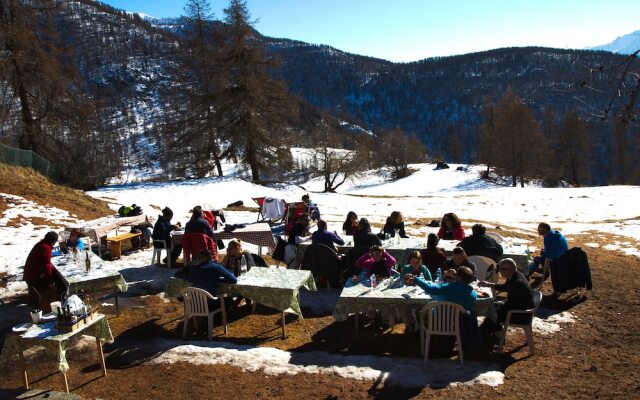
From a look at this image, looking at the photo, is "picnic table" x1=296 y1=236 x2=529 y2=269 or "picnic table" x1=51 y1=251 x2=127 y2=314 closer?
"picnic table" x1=51 y1=251 x2=127 y2=314

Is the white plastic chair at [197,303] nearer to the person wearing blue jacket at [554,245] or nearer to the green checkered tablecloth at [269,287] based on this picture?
the green checkered tablecloth at [269,287]

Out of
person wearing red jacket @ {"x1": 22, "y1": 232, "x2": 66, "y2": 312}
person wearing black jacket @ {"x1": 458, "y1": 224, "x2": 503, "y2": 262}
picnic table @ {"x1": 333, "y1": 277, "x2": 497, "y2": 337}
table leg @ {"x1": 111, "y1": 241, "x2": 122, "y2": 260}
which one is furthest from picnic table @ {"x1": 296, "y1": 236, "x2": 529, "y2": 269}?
table leg @ {"x1": 111, "y1": 241, "x2": 122, "y2": 260}

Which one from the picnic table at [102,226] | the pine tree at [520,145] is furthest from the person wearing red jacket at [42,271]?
the pine tree at [520,145]

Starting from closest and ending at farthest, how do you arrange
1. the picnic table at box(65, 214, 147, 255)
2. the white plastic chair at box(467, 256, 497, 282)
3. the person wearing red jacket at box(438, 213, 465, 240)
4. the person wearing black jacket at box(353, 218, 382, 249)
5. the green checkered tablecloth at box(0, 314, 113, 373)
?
the green checkered tablecloth at box(0, 314, 113, 373)
the white plastic chair at box(467, 256, 497, 282)
the person wearing black jacket at box(353, 218, 382, 249)
the person wearing red jacket at box(438, 213, 465, 240)
the picnic table at box(65, 214, 147, 255)

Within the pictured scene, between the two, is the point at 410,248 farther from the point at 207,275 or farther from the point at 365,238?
the point at 207,275

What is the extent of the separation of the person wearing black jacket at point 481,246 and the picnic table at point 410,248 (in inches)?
24.3

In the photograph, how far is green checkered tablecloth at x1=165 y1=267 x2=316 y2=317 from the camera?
24.5ft

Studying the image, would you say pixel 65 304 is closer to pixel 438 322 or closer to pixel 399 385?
pixel 399 385

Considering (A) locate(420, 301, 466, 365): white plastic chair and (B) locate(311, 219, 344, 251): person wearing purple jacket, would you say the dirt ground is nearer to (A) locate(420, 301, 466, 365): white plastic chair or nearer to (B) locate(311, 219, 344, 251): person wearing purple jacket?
(A) locate(420, 301, 466, 365): white plastic chair

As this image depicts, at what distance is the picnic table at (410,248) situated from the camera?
30.9 feet

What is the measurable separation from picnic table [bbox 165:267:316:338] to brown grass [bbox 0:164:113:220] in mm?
9638

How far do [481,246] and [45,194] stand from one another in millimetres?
16272

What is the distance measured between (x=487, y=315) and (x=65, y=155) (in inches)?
1043

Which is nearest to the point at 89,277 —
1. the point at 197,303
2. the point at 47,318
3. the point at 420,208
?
the point at 47,318
